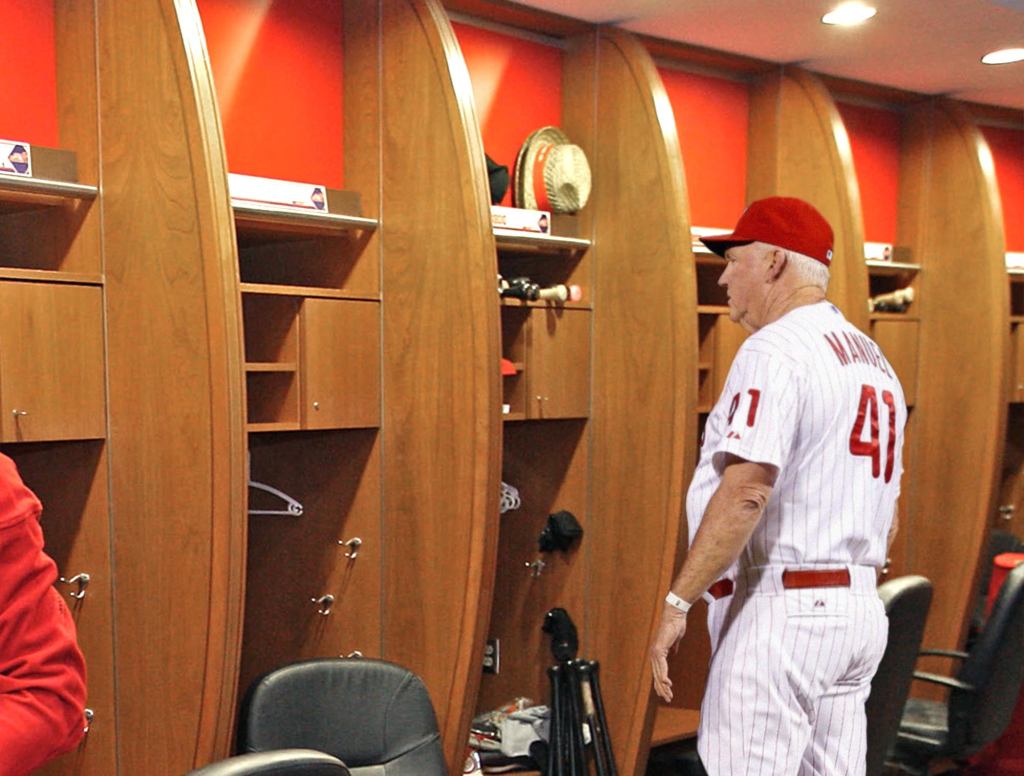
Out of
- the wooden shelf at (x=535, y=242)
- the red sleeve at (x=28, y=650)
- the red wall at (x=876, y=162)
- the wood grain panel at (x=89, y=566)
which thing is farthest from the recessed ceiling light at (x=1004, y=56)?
the red sleeve at (x=28, y=650)

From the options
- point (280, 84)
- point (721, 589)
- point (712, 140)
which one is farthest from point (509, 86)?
point (721, 589)

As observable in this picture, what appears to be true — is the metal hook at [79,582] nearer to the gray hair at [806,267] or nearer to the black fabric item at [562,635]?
the black fabric item at [562,635]

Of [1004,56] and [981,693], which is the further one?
[1004,56]

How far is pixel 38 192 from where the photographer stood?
2432 millimetres

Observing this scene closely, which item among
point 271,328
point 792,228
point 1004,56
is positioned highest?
point 1004,56

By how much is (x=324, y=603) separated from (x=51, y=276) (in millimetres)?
1247

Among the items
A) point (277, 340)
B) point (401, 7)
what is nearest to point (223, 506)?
point (277, 340)

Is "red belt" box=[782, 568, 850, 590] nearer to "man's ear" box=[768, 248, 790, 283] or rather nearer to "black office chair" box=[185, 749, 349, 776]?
"man's ear" box=[768, 248, 790, 283]

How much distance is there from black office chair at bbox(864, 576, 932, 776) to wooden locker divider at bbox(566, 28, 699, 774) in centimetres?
87

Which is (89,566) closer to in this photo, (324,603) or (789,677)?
(324,603)

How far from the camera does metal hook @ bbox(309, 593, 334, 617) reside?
3.17 metres

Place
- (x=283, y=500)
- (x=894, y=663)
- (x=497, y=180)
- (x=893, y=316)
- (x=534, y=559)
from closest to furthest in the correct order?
(x=894, y=663)
(x=283, y=500)
(x=497, y=180)
(x=534, y=559)
(x=893, y=316)

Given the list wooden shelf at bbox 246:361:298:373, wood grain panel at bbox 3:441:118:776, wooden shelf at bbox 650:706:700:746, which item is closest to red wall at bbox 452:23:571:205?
wooden shelf at bbox 246:361:298:373

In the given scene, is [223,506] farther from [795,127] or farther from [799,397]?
[795,127]
